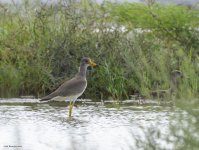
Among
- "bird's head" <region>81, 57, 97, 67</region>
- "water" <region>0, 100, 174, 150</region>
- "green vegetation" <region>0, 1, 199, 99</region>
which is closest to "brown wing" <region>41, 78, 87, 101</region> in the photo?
"water" <region>0, 100, 174, 150</region>

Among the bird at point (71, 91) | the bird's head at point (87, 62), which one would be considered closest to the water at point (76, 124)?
the bird at point (71, 91)

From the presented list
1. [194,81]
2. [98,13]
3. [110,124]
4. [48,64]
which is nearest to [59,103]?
[48,64]

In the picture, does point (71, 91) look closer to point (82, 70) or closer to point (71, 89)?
point (71, 89)

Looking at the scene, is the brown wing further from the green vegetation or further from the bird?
the green vegetation

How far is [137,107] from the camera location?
13.0 metres

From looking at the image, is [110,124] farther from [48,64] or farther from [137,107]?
[48,64]

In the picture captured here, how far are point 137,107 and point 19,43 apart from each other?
3.71 m

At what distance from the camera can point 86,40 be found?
15.5 meters

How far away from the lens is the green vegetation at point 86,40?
14.9 meters

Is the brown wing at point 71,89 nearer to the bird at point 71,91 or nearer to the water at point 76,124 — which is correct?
the bird at point 71,91

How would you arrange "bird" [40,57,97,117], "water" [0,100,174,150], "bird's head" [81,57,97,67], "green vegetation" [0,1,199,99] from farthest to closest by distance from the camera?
"green vegetation" [0,1,199,99] → "bird's head" [81,57,97,67] → "bird" [40,57,97,117] → "water" [0,100,174,150]

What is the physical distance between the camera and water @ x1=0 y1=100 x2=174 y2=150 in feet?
30.6

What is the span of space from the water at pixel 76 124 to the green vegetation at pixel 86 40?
1.07 m

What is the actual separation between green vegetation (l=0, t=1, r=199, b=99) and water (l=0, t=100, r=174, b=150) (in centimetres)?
107
